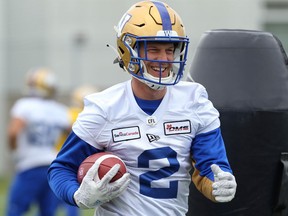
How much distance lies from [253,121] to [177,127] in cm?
77

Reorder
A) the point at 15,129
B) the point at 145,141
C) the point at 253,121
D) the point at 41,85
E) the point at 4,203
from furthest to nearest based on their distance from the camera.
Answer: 1. the point at 4,203
2. the point at 41,85
3. the point at 15,129
4. the point at 253,121
5. the point at 145,141

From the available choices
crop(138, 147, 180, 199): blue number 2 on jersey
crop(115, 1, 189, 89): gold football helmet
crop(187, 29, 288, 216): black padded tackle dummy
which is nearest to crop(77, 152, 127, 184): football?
crop(138, 147, 180, 199): blue number 2 on jersey

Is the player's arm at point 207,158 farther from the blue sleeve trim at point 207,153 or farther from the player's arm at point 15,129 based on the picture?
the player's arm at point 15,129

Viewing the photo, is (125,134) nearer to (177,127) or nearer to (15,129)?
(177,127)

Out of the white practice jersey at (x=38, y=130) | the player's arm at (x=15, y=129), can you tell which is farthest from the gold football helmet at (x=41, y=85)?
the player's arm at (x=15, y=129)

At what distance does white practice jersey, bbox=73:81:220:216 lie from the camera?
401cm

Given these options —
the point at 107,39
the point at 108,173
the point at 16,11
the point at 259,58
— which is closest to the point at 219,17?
the point at 107,39

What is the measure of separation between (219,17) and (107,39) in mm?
2153

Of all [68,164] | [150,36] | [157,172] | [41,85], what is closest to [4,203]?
[41,85]

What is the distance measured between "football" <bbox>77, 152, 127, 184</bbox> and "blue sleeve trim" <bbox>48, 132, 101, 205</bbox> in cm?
7

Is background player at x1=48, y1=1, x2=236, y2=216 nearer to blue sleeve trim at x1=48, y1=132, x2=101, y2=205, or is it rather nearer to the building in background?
blue sleeve trim at x1=48, y1=132, x2=101, y2=205

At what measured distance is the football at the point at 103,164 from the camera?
3805 mm

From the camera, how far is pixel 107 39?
16.2 m

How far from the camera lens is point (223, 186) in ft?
12.8
